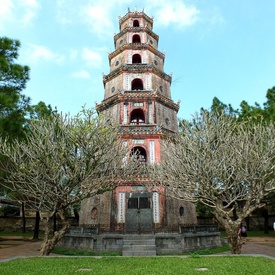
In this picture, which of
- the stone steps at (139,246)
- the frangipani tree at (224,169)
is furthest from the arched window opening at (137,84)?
the stone steps at (139,246)

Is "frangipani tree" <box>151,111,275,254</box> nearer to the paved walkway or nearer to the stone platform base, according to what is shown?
the paved walkway

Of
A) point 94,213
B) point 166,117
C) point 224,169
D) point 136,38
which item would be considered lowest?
point 94,213

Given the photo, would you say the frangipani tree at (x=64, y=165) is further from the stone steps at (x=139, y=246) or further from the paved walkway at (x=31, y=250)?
the stone steps at (x=139, y=246)

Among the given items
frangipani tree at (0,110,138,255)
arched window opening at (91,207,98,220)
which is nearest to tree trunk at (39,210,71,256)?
frangipani tree at (0,110,138,255)

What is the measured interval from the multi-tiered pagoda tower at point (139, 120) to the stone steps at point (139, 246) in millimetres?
1734

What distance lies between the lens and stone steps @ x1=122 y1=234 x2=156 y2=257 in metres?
12.1

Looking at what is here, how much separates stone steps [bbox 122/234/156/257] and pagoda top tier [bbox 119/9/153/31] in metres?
18.7

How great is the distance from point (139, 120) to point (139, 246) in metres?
10.1

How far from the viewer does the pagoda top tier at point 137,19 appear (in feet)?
78.5

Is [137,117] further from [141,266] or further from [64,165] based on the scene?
[141,266]

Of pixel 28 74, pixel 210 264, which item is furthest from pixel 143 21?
pixel 210 264

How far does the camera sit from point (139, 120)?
2008cm

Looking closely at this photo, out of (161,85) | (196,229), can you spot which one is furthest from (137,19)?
(196,229)

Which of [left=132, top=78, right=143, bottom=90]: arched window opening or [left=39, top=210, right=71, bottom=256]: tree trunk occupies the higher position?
[left=132, top=78, right=143, bottom=90]: arched window opening
